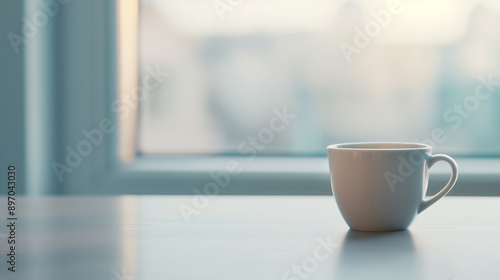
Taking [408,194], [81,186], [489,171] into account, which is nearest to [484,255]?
[408,194]

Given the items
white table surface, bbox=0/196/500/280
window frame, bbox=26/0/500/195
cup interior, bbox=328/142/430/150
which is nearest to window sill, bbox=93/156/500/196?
window frame, bbox=26/0/500/195

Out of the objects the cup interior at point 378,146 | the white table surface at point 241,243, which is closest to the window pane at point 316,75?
the white table surface at point 241,243

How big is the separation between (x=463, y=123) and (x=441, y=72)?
0.39 ft

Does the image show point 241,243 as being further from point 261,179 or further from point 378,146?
point 261,179

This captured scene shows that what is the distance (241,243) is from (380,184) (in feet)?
0.47

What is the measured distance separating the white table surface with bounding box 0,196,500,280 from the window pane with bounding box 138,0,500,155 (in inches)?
24.9

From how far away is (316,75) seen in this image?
59.7 inches

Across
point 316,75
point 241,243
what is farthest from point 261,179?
point 241,243

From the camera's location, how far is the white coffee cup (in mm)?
667

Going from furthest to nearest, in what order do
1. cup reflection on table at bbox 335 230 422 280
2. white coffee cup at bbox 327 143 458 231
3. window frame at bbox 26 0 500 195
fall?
window frame at bbox 26 0 500 195
white coffee cup at bbox 327 143 458 231
cup reflection on table at bbox 335 230 422 280

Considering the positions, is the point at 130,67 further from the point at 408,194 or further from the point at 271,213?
the point at 408,194

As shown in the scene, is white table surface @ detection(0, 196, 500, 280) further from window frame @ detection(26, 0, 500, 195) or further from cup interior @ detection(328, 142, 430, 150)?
window frame @ detection(26, 0, 500, 195)

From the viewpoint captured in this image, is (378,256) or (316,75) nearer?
(378,256)

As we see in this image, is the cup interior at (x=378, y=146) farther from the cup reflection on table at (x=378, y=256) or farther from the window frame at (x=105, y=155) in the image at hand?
the window frame at (x=105, y=155)
